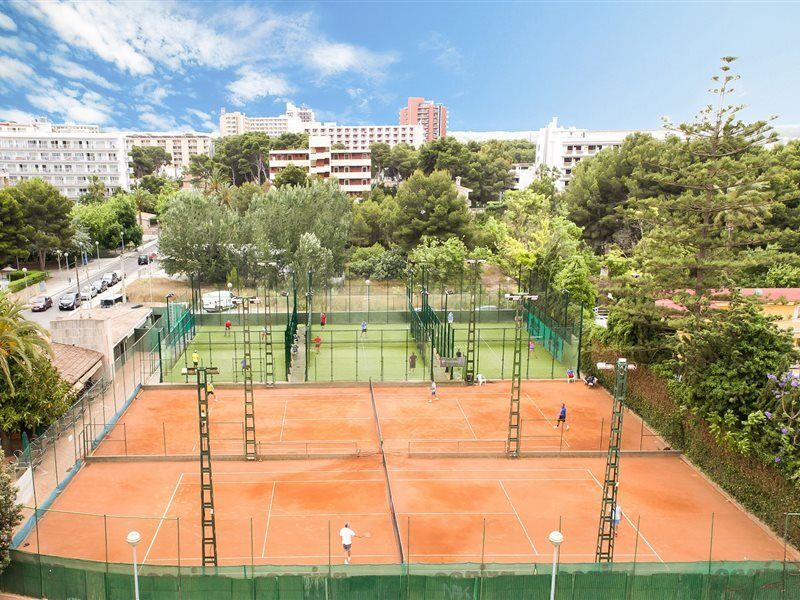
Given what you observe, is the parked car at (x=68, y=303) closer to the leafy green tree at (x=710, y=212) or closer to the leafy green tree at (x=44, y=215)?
the leafy green tree at (x=44, y=215)

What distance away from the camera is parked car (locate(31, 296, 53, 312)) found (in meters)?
50.4

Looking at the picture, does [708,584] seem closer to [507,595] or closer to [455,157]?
[507,595]

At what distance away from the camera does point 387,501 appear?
23.1 m

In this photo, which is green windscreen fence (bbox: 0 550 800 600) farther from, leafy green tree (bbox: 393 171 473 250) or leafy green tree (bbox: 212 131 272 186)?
leafy green tree (bbox: 212 131 272 186)

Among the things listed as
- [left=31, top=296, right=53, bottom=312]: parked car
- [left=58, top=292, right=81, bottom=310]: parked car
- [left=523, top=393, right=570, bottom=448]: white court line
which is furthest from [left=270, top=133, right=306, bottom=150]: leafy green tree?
[left=523, top=393, right=570, bottom=448]: white court line

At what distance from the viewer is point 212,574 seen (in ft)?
53.9

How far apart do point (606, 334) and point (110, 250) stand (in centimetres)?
6622

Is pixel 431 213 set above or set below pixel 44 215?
above

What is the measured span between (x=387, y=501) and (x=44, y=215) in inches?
2225

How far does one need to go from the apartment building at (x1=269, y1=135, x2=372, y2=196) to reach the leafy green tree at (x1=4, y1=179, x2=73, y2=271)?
3648 cm

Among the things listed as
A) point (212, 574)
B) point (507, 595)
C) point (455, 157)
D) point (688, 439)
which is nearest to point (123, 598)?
point (212, 574)

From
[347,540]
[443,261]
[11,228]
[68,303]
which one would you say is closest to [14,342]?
[347,540]

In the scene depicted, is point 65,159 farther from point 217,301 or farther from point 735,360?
point 735,360

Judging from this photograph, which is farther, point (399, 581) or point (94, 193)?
point (94, 193)
